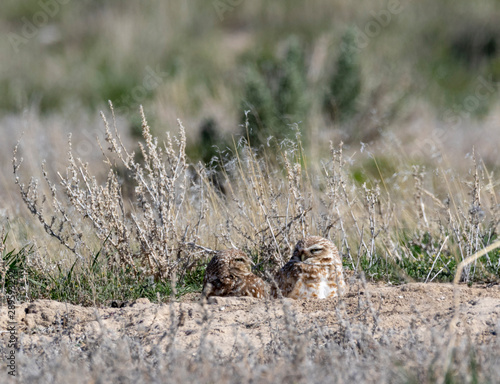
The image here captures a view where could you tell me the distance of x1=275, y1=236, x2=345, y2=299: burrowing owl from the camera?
4.28 metres

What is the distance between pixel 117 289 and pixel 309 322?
5.59ft

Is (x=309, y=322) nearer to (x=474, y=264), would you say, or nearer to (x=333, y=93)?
(x=474, y=264)

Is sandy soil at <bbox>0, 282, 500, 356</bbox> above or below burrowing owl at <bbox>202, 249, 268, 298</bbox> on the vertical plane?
below

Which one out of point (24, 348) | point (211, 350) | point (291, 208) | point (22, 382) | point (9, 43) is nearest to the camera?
point (22, 382)

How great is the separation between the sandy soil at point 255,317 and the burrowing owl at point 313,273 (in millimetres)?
107

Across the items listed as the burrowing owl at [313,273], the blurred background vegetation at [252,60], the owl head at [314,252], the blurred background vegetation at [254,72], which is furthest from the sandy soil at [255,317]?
the blurred background vegetation at [252,60]

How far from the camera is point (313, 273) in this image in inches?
168

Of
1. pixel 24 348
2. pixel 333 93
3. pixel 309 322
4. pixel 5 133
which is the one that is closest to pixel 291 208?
pixel 309 322

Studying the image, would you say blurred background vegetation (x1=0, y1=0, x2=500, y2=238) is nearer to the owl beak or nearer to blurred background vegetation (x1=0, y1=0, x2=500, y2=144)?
blurred background vegetation (x1=0, y1=0, x2=500, y2=144)

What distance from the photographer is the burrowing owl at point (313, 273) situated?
428cm

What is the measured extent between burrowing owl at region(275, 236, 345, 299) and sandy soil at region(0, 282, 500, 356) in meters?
0.11

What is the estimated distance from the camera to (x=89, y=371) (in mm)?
2924

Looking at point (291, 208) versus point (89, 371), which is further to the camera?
point (291, 208)

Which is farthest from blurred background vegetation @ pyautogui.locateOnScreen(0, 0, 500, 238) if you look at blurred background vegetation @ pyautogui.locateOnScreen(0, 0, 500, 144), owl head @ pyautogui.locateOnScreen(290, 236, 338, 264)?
owl head @ pyautogui.locateOnScreen(290, 236, 338, 264)
